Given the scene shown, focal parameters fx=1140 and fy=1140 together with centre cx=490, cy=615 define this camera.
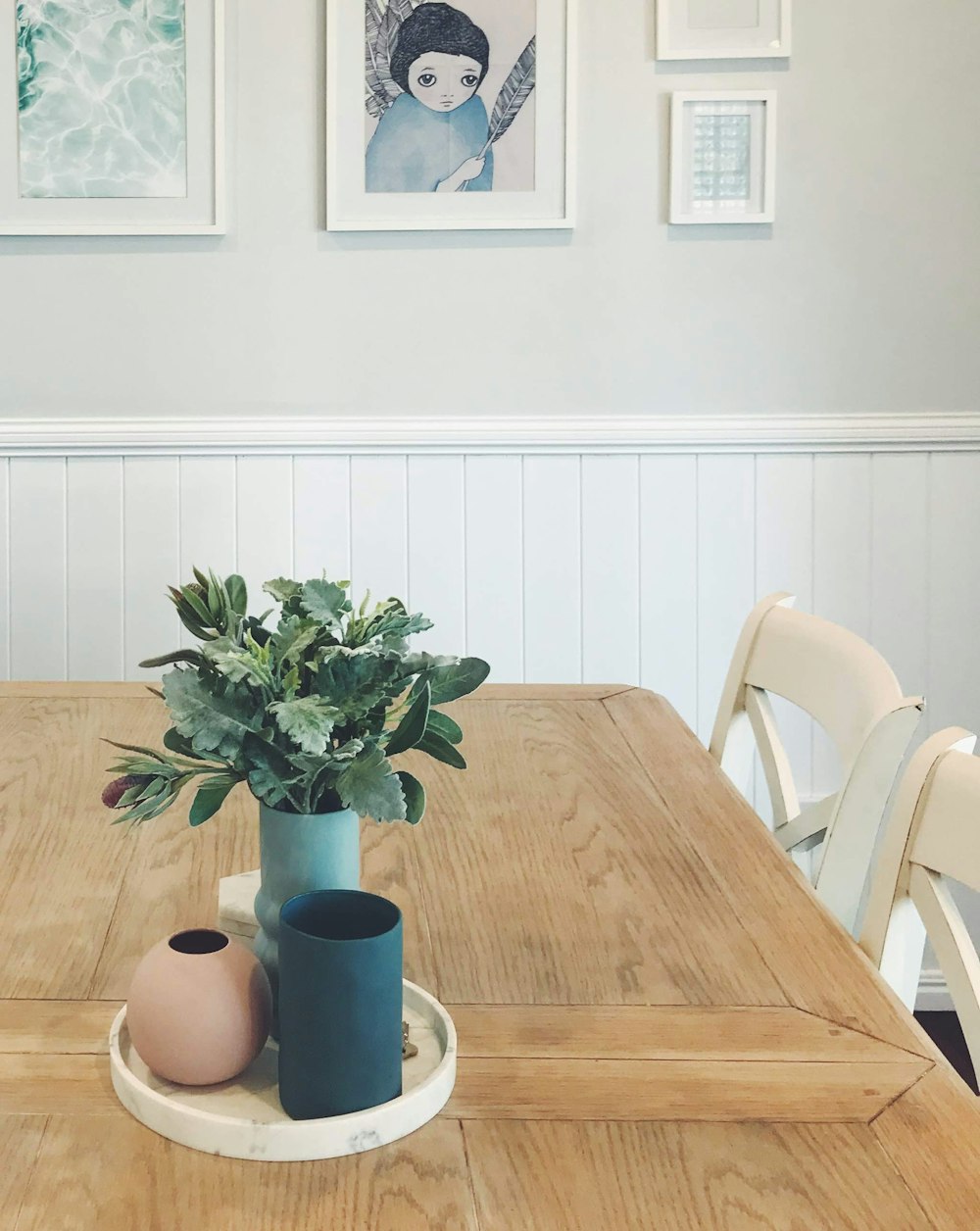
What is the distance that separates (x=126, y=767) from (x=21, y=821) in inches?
18.5

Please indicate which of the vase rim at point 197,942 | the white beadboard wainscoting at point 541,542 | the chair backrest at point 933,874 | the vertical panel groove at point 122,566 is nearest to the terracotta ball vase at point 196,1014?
the vase rim at point 197,942

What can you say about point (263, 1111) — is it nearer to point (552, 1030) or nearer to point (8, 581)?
point (552, 1030)

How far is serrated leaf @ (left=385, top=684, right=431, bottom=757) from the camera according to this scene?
23.3 inches

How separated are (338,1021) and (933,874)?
448mm

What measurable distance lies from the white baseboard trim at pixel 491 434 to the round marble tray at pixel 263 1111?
1.63 meters

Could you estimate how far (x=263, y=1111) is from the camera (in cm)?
55

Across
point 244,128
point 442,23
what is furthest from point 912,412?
point 244,128

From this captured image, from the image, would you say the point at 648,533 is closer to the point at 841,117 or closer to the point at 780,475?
the point at 780,475

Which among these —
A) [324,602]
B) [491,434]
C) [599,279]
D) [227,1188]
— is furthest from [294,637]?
[599,279]

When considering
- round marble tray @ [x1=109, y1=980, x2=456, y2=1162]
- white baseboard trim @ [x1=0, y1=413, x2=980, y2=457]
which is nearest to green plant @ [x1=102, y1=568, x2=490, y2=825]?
round marble tray @ [x1=109, y1=980, x2=456, y2=1162]

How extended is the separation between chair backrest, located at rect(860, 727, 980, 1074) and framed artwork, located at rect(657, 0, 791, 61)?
1683 millimetres

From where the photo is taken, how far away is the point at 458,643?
2.22 meters

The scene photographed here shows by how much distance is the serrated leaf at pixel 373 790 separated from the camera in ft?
1.87

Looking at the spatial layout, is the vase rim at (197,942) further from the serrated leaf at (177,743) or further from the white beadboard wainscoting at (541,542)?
the white beadboard wainscoting at (541,542)
